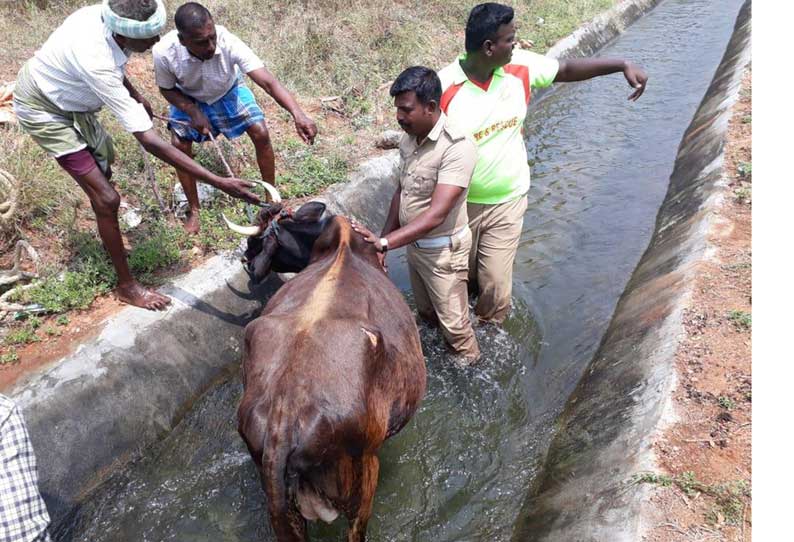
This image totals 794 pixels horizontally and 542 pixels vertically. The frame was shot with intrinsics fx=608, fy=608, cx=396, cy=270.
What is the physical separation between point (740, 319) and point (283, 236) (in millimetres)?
2978

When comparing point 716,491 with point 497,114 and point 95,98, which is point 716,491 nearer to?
point 497,114

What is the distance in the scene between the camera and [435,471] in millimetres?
3926

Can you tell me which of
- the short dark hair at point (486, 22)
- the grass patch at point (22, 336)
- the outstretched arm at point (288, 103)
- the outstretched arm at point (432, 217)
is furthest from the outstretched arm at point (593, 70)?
the grass patch at point (22, 336)

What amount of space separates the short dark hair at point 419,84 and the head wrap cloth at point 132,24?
1504 mm

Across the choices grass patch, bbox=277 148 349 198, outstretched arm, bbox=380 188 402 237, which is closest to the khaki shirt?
outstretched arm, bbox=380 188 402 237

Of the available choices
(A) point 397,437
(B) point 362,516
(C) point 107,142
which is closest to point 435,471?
(A) point 397,437

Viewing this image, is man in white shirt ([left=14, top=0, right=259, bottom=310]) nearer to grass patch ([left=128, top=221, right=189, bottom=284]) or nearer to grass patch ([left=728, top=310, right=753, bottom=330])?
grass patch ([left=128, top=221, right=189, bottom=284])

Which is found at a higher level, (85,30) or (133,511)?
(85,30)

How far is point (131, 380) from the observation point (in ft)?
13.6

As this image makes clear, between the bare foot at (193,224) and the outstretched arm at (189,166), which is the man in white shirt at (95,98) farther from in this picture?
the bare foot at (193,224)

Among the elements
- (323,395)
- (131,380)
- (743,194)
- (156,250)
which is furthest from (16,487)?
(743,194)

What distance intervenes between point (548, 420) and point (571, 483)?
854 millimetres

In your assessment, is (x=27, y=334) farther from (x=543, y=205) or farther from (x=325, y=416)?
(x=543, y=205)

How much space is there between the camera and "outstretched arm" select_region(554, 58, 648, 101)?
424 centimetres
